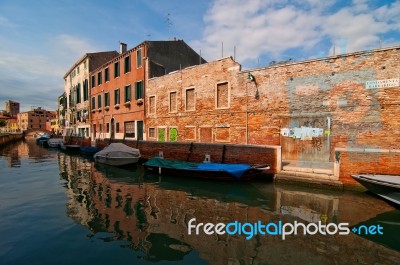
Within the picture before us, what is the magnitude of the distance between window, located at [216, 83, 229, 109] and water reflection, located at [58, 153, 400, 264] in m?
6.11

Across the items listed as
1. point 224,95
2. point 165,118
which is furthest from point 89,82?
point 224,95

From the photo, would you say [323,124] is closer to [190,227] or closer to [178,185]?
[178,185]

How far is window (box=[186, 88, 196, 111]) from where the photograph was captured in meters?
17.0

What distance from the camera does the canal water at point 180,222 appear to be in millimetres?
4504

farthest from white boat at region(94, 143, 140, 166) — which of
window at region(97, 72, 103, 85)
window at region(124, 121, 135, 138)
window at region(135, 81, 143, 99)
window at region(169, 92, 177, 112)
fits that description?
window at region(97, 72, 103, 85)

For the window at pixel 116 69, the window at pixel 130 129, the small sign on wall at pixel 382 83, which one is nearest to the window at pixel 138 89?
the window at pixel 130 129

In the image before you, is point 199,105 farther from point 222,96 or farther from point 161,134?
point 161,134

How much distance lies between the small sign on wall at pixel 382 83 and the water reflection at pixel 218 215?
5.11m

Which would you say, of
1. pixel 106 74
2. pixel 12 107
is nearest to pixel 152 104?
pixel 106 74

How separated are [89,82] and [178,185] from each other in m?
25.7

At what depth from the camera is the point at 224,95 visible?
49.7 feet

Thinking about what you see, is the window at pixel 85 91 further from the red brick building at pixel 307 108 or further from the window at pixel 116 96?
the red brick building at pixel 307 108

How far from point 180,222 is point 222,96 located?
1047 cm

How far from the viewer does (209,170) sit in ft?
35.1
